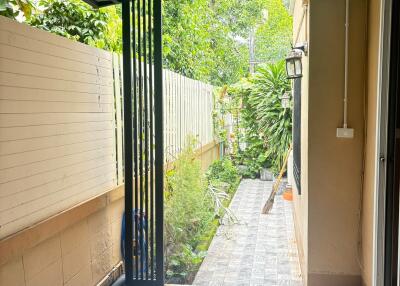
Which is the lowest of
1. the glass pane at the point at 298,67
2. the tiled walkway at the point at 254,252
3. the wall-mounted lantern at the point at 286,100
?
the tiled walkway at the point at 254,252

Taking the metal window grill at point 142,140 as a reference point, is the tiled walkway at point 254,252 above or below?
below

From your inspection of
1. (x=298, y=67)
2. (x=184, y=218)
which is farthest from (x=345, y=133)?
(x=184, y=218)

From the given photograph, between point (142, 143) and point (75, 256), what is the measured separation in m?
0.96

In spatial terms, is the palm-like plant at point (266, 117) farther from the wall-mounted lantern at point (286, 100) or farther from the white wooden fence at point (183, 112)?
the white wooden fence at point (183, 112)

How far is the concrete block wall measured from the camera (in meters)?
2.24

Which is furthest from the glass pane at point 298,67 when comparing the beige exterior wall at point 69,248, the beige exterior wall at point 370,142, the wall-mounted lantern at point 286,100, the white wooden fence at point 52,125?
the wall-mounted lantern at point 286,100

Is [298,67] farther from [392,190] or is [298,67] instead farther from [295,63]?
[392,190]

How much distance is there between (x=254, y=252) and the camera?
14.1 ft

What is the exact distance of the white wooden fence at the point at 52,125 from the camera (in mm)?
2168

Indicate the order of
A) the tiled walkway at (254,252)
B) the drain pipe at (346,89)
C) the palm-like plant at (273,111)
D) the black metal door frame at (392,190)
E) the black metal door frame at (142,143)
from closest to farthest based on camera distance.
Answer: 1. the black metal door frame at (392,190)
2. the drain pipe at (346,89)
3. the black metal door frame at (142,143)
4. the tiled walkway at (254,252)
5. the palm-like plant at (273,111)

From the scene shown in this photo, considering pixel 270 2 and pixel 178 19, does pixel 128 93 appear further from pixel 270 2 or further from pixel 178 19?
pixel 270 2

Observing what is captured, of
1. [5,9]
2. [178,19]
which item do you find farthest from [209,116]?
[5,9]

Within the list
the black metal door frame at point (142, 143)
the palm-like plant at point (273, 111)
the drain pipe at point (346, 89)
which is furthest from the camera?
the palm-like plant at point (273, 111)

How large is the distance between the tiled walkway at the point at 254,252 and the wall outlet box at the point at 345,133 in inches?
52.2
